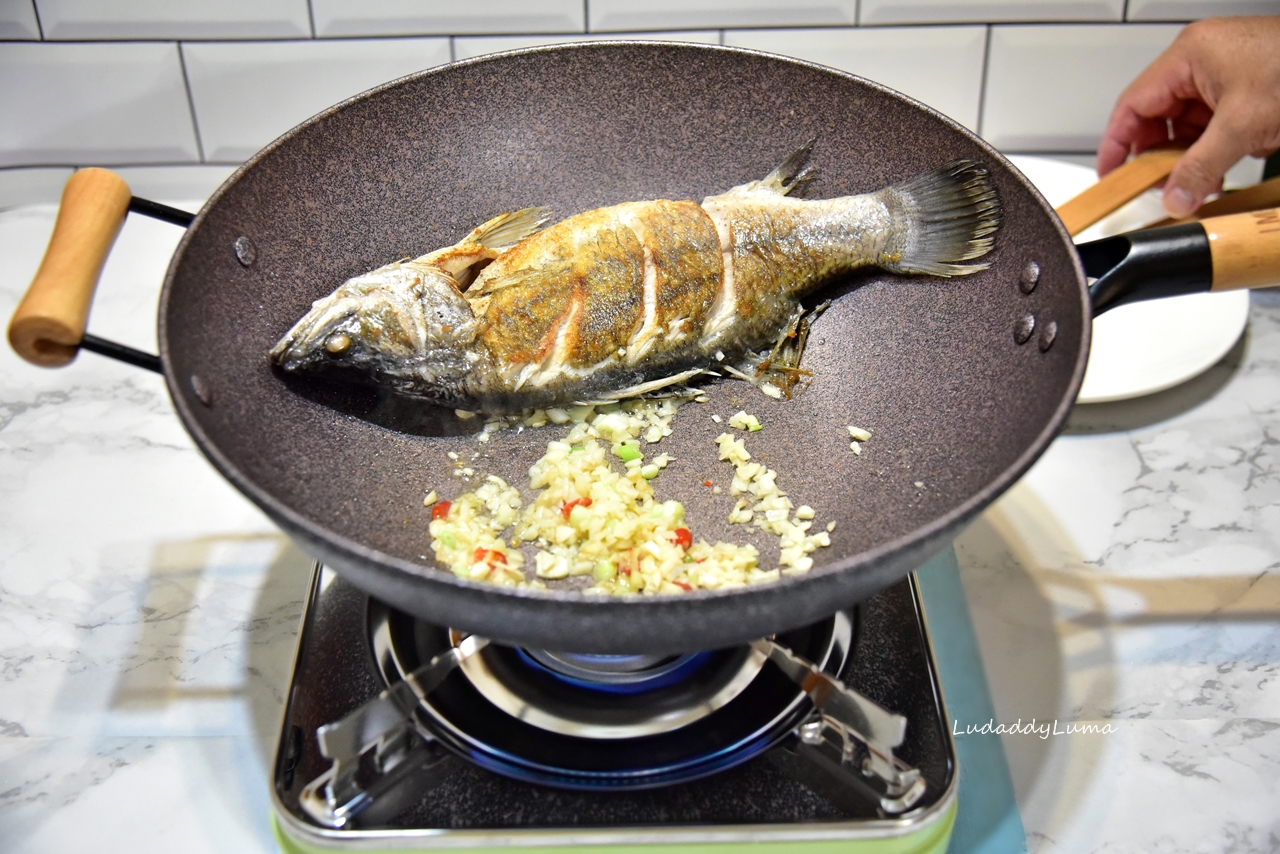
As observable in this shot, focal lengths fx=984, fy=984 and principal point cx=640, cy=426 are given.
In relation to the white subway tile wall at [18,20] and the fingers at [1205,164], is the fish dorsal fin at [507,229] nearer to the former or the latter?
the fingers at [1205,164]

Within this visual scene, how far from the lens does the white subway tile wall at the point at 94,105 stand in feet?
5.52

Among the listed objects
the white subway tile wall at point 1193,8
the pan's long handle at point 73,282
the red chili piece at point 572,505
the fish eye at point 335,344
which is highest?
the white subway tile wall at point 1193,8

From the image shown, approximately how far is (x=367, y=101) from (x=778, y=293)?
1.81 ft

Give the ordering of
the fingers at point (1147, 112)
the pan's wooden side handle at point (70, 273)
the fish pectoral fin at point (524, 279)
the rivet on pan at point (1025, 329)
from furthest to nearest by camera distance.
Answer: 1. the fingers at point (1147, 112)
2. the fish pectoral fin at point (524, 279)
3. the rivet on pan at point (1025, 329)
4. the pan's wooden side handle at point (70, 273)

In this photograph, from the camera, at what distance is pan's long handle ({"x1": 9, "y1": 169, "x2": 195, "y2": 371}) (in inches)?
30.9

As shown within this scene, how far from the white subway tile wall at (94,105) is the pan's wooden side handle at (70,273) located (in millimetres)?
910

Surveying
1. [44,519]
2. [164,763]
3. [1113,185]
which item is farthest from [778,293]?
[44,519]

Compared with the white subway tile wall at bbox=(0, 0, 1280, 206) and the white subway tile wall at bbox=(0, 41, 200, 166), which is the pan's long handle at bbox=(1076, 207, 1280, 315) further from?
the white subway tile wall at bbox=(0, 41, 200, 166)

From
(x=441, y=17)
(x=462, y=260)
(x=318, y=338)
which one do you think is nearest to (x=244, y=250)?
(x=318, y=338)

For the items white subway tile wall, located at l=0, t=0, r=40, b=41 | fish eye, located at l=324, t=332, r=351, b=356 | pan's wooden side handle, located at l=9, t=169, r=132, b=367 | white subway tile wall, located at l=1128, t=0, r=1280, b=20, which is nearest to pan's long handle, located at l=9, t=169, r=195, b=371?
pan's wooden side handle, located at l=9, t=169, r=132, b=367

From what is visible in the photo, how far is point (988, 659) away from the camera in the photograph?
109cm

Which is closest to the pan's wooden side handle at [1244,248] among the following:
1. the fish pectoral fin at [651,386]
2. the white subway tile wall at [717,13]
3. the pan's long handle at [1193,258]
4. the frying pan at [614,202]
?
the pan's long handle at [1193,258]

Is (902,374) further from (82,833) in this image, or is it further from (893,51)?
(82,833)

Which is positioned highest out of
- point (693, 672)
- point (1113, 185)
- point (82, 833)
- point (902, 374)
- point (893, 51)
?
point (893, 51)
